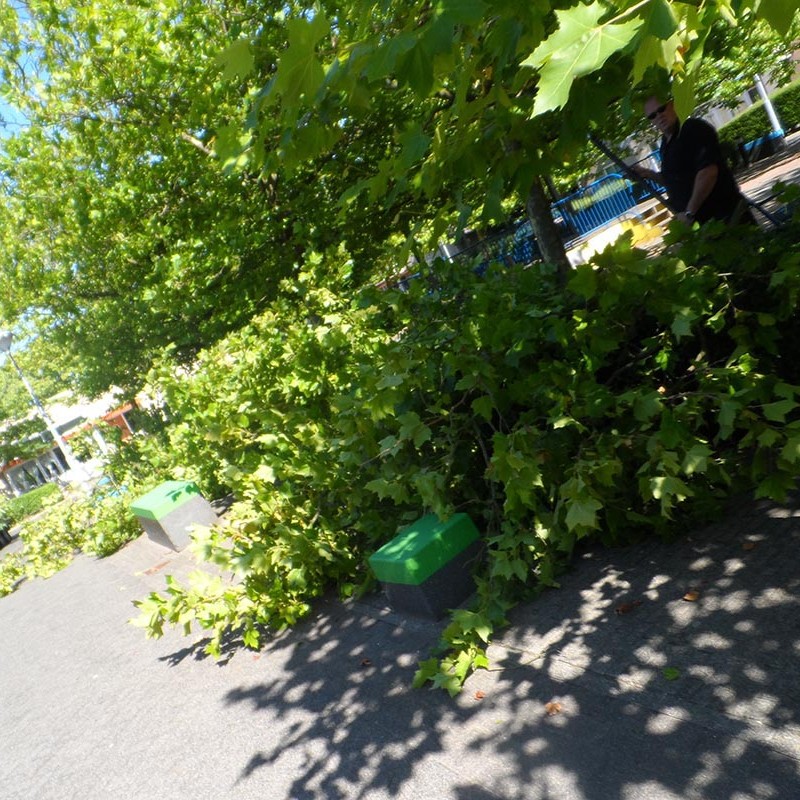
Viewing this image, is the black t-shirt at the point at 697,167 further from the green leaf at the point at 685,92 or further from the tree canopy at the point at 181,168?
the green leaf at the point at 685,92

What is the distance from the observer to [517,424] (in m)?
4.14

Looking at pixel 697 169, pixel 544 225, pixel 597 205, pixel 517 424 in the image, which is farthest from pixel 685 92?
pixel 597 205

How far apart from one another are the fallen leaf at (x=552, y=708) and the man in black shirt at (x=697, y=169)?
2.86 meters

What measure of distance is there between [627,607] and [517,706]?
2.55 ft

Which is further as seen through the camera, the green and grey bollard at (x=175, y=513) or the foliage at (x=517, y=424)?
the green and grey bollard at (x=175, y=513)

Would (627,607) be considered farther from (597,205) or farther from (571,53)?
(597,205)

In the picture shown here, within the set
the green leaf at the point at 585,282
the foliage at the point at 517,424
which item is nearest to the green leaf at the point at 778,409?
the foliage at the point at 517,424

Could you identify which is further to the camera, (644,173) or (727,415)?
(644,173)

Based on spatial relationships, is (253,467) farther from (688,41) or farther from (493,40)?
(688,41)

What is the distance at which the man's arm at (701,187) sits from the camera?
14.1 ft

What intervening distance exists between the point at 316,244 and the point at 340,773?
7608mm

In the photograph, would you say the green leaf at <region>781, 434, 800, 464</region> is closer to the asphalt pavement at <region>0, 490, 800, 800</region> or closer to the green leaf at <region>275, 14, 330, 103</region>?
the asphalt pavement at <region>0, 490, 800, 800</region>

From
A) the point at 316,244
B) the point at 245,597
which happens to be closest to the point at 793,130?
the point at 316,244

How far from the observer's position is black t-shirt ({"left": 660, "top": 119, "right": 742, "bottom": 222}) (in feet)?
14.2
